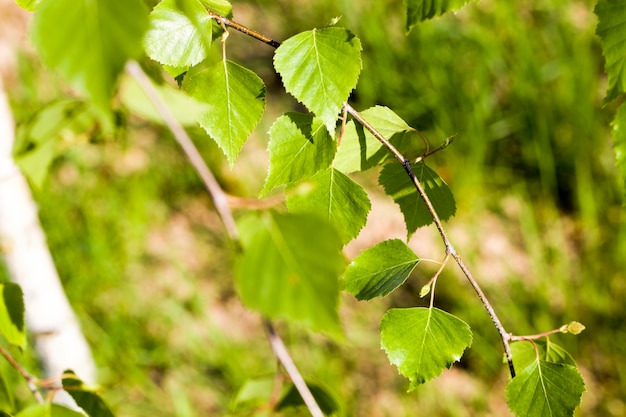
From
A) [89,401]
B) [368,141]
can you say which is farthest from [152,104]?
[89,401]

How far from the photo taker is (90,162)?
205 centimetres

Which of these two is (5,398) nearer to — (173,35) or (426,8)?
(173,35)

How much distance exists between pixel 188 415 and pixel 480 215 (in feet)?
3.84

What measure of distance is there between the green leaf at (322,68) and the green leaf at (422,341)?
182mm

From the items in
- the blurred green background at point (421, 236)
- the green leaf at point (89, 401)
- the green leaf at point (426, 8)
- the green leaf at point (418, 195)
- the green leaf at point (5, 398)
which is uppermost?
the green leaf at point (426, 8)

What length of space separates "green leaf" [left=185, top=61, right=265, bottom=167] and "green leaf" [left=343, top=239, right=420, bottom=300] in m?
0.15

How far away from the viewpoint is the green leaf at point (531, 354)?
527mm

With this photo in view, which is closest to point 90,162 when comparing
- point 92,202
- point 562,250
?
point 92,202

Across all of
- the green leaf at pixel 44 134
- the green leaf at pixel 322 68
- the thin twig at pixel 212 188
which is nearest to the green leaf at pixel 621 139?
the green leaf at pixel 322 68

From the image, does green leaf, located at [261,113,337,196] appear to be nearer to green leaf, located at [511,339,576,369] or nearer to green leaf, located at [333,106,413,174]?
green leaf, located at [333,106,413,174]

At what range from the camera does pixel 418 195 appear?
563 mm

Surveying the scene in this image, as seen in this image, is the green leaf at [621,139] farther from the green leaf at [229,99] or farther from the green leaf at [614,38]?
the green leaf at [229,99]

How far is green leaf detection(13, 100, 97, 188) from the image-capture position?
625 millimetres

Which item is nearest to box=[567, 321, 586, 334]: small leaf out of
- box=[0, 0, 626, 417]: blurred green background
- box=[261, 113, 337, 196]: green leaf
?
box=[261, 113, 337, 196]: green leaf
